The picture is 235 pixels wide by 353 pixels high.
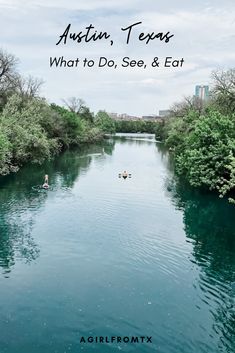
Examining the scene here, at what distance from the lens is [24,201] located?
42.5 m

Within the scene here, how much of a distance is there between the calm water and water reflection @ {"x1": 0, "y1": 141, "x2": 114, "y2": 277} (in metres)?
0.10

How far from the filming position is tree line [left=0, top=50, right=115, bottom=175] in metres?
59.8

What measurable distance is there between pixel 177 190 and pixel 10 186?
20299 millimetres

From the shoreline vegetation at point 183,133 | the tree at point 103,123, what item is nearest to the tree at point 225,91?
the shoreline vegetation at point 183,133

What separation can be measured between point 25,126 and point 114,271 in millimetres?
45019

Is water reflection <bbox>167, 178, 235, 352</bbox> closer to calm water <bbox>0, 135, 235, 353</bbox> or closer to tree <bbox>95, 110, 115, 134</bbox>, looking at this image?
calm water <bbox>0, 135, 235, 353</bbox>

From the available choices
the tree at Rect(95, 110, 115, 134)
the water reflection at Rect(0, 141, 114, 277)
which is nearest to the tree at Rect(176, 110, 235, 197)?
the water reflection at Rect(0, 141, 114, 277)

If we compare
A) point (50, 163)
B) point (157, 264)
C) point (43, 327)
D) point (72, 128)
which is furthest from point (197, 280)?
point (72, 128)

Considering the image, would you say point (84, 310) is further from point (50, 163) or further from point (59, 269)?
point (50, 163)

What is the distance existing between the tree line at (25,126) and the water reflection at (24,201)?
2349mm

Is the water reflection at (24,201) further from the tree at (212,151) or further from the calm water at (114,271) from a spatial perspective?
the tree at (212,151)

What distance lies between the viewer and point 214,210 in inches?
1747

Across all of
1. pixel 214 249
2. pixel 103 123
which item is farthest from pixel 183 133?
pixel 103 123

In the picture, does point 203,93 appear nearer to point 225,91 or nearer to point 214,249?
point 225,91
